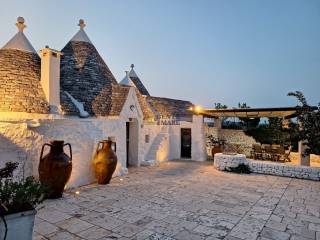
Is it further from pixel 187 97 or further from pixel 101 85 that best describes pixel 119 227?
pixel 187 97

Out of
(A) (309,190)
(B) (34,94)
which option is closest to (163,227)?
(A) (309,190)

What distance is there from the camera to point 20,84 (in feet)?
31.4

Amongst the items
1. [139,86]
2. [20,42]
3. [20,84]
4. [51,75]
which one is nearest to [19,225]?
[51,75]

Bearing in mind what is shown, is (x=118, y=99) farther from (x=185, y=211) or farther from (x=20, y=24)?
(x=185, y=211)

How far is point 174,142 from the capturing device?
1439 centimetres

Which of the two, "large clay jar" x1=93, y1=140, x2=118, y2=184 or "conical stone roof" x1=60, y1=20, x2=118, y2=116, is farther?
"conical stone roof" x1=60, y1=20, x2=118, y2=116

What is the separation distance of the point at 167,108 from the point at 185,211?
50.7ft

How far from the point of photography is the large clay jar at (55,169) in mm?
5922

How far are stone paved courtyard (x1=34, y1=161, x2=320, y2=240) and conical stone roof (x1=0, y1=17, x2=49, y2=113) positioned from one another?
15.2ft

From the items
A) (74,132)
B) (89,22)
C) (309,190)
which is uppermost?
(89,22)

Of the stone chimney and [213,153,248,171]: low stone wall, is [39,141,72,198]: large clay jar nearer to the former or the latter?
the stone chimney

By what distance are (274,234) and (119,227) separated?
306cm

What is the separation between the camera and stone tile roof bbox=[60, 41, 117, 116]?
11789mm

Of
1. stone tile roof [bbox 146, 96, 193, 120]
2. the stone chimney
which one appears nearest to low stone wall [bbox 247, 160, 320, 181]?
stone tile roof [bbox 146, 96, 193, 120]
